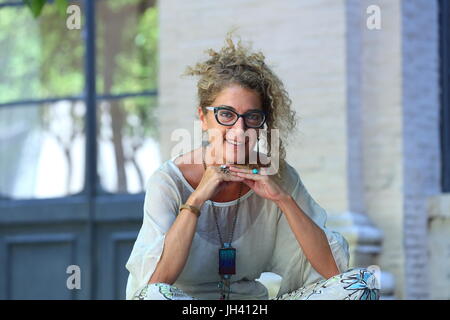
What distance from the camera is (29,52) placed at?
880cm

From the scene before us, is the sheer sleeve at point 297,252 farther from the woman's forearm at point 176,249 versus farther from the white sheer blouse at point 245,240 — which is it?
the woman's forearm at point 176,249

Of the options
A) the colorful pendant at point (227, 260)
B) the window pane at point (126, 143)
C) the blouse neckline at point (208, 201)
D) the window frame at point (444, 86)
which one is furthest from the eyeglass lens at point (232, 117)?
the window pane at point (126, 143)

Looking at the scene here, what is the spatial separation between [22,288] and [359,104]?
126 inches

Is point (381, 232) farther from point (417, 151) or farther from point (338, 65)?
point (338, 65)

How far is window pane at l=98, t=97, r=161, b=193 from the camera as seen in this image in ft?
27.6

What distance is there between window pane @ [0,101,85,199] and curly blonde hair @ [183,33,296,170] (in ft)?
15.1

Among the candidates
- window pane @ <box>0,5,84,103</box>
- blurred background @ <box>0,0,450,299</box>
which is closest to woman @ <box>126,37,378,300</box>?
blurred background @ <box>0,0,450,299</box>

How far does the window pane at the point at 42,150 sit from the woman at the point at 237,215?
4.54 metres

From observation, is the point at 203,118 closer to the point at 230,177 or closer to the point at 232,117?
the point at 232,117

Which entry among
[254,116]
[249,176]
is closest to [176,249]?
[249,176]

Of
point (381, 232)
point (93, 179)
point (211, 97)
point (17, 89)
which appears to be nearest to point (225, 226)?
point (211, 97)

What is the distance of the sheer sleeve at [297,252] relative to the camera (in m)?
3.95

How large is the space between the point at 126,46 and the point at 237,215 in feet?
15.8

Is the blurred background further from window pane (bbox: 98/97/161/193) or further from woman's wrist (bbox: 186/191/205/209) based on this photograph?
woman's wrist (bbox: 186/191/205/209)
